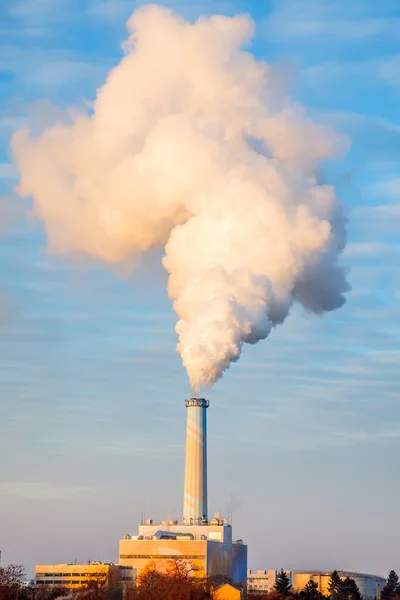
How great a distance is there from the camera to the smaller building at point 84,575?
92.5m

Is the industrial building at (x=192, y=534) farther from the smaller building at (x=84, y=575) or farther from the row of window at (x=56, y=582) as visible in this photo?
the row of window at (x=56, y=582)

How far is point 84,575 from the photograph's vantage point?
9881cm

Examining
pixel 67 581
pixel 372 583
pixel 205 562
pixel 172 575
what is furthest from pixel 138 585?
pixel 372 583

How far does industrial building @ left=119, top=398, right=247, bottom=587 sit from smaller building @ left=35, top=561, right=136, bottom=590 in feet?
3.55

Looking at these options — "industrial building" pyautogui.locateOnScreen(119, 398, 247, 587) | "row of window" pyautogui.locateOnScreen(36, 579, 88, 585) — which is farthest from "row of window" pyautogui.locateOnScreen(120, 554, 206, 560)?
"row of window" pyautogui.locateOnScreen(36, 579, 88, 585)

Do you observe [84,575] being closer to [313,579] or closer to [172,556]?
[172,556]

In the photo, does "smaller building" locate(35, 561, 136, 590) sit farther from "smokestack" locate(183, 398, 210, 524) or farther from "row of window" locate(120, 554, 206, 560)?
"smokestack" locate(183, 398, 210, 524)

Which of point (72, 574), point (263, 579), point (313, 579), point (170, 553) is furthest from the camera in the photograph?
point (263, 579)

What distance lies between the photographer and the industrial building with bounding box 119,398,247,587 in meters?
89.2

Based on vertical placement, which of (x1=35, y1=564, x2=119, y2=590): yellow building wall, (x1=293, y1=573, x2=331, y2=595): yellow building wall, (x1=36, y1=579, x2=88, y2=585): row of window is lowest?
(x1=36, y1=579, x2=88, y2=585): row of window

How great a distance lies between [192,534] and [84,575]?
41.5 ft

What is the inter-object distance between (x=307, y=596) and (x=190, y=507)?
21.2m

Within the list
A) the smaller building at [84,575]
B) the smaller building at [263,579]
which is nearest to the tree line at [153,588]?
the smaller building at [84,575]

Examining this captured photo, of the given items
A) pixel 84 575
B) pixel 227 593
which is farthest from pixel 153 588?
pixel 84 575
